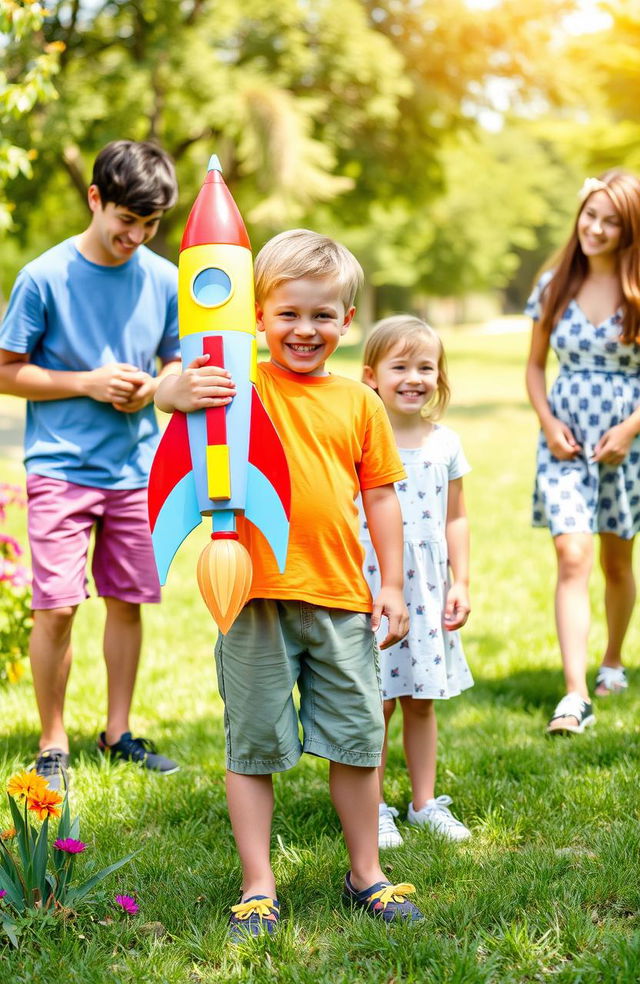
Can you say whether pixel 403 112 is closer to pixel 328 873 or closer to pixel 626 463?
pixel 626 463

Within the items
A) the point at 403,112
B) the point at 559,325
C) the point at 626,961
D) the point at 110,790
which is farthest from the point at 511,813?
the point at 403,112

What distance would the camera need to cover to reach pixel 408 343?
128 inches

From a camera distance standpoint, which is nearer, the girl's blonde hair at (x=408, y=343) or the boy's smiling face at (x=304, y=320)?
the boy's smiling face at (x=304, y=320)

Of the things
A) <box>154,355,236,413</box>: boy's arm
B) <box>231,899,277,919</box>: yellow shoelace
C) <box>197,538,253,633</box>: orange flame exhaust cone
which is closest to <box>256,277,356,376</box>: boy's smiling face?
<box>154,355,236,413</box>: boy's arm

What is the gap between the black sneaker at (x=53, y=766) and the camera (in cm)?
358

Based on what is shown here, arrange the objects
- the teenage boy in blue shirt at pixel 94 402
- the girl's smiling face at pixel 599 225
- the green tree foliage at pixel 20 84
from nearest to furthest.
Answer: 1. the teenage boy in blue shirt at pixel 94 402
2. the green tree foliage at pixel 20 84
3. the girl's smiling face at pixel 599 225

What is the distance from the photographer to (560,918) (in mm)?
2617

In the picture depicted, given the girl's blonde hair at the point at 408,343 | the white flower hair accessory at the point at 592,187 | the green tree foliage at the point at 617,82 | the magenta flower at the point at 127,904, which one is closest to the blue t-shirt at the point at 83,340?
the girl's blonde hair at the point at 408,343

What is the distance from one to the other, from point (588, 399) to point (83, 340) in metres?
2.08

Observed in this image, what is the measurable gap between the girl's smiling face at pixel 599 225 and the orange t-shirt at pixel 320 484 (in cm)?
207

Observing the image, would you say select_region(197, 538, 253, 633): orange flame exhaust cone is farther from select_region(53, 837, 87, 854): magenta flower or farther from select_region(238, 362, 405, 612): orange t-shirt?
select_region(53, 837, 87, 854): magenta flower

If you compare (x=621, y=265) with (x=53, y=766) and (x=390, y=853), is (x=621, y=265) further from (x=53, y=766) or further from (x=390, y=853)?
(x=53, y=766)

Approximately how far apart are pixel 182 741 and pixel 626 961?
220 centimetres

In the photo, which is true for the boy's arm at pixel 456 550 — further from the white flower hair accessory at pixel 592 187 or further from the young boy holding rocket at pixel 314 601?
the white flower hair accessory at pixel 592 187
